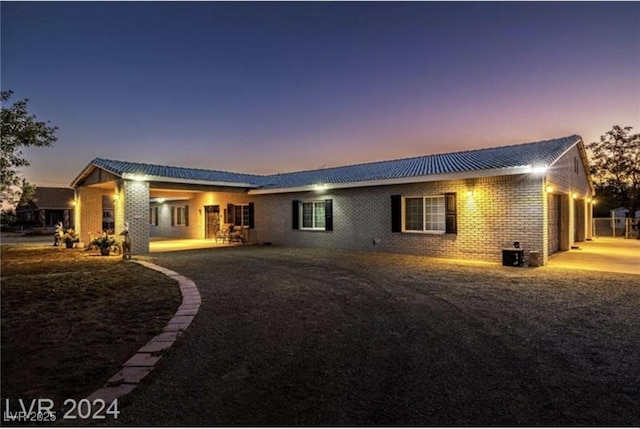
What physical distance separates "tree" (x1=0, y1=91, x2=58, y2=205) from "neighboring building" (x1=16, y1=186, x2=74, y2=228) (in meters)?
30.7

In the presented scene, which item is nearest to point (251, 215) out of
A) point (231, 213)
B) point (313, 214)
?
point (231, 213)

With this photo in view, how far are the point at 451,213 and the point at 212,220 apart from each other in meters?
13.9

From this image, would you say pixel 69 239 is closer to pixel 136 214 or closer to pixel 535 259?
pixel 136 214

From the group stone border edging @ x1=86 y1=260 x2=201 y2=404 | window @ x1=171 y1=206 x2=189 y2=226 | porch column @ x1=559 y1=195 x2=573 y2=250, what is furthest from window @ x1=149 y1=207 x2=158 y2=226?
porch column @ x1=559 y1=195 x2=573 y2=250

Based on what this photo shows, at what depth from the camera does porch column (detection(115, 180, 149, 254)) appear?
12305 millimetres

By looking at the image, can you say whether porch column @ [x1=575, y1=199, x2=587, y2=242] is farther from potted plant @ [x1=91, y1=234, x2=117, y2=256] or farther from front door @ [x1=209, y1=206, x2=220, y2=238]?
potted plant @ [x1=91, y1=234, x2=117, y2=256]

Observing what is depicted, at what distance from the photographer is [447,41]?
9672 mm

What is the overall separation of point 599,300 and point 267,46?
10.1 metres

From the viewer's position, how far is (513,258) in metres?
9.12

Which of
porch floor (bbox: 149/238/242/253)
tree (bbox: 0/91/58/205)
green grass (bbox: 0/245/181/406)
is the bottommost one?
porch floor (bbox: 149/238/242/253)

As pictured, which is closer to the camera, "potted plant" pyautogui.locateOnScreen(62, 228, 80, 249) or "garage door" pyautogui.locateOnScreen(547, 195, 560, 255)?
"garage door" pyautogui.locateOnScreen(547, 195, 560, 255)

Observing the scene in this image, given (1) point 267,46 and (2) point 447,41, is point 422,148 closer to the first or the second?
(2) point 447,41

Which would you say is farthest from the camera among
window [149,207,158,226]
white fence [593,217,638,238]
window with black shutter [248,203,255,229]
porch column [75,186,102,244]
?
window [149,207,158,226]

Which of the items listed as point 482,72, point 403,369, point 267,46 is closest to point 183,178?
point 267,46
